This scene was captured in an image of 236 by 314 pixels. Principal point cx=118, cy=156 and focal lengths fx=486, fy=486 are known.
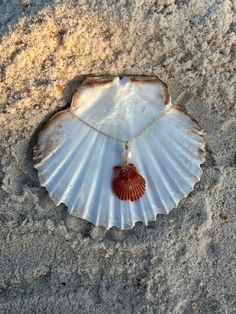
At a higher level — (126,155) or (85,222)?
(126,155)

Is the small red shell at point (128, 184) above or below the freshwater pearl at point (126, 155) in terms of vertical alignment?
below

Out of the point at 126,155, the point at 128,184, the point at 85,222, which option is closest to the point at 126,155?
the point at 126,155

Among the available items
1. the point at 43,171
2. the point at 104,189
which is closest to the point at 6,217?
the point at 43,171

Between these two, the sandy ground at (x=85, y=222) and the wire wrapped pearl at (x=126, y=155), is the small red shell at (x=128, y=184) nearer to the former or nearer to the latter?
the wire wrapped pearl at (x=126, y=155)

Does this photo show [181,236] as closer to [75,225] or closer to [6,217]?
[75,225]

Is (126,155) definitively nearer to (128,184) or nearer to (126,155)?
(126,155)

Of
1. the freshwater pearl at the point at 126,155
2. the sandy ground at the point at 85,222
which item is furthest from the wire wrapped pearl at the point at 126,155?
the sandy ground at the point at 85,222
